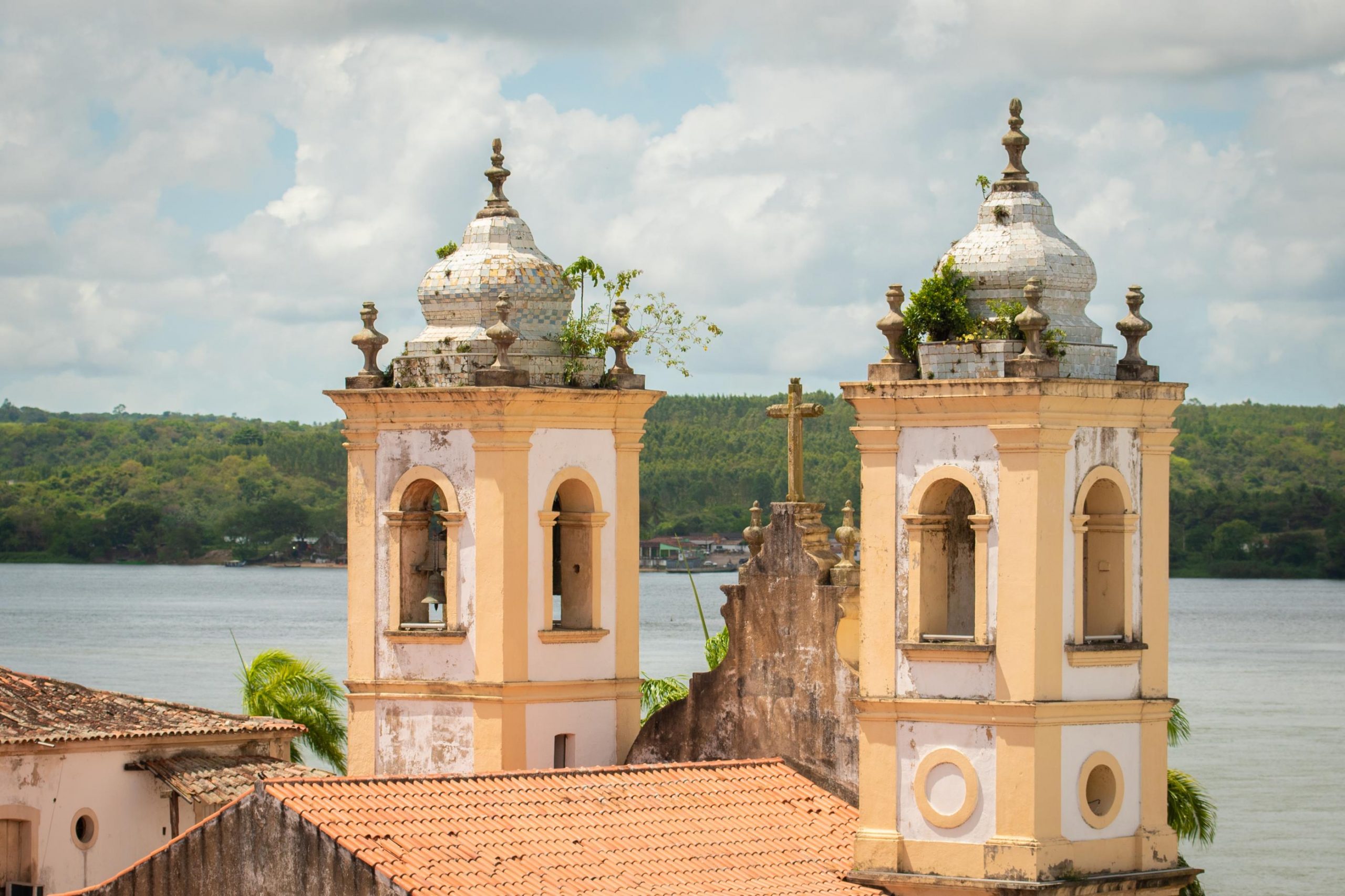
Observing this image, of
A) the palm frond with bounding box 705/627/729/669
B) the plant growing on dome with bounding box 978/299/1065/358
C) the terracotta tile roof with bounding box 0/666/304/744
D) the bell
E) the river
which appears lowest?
the river

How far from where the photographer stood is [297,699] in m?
30.1

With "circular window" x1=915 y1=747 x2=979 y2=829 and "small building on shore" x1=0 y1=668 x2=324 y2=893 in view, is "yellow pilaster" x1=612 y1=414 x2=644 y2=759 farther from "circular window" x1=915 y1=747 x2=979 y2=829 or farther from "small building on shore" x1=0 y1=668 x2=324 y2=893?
"circular window" x1=915 y1=747 x2=979 y2=829

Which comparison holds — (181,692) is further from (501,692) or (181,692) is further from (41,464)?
(41,464)

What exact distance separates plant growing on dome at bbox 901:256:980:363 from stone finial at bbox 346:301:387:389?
537 cm

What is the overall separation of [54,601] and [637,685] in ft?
289

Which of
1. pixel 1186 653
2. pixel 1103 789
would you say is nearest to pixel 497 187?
pixel 1103 789

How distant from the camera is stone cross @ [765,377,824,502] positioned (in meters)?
21.9

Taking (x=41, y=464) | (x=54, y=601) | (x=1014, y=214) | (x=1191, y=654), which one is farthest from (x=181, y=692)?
(x=41, y=464)

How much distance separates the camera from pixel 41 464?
11394 centimetres

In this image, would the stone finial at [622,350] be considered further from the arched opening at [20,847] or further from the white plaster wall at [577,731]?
Answer: the arched opening at [20,847]

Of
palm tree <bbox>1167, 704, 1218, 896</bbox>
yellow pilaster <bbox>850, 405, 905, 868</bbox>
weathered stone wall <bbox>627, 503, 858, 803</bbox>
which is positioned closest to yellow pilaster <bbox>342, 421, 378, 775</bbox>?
weathered stone wall <bbox>627, 503, 858, 803</bbox>

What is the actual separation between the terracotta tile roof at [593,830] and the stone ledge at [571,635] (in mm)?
2328

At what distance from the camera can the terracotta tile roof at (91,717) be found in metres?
23.6

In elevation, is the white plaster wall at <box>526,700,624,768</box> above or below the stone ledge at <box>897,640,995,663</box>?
below
